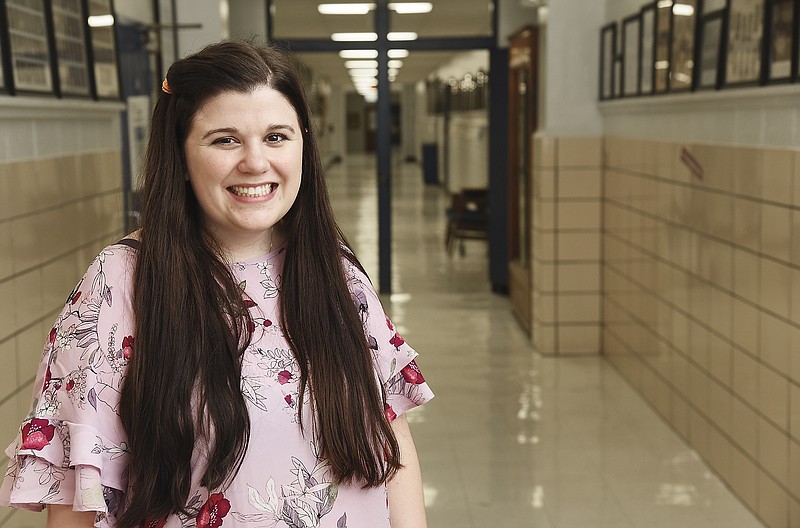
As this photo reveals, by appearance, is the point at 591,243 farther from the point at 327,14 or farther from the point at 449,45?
the point at 327,14

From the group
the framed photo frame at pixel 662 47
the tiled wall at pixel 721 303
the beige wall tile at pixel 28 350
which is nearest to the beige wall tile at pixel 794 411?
the tiled wall at pixel 721 303

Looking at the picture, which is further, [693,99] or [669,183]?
[669,183]

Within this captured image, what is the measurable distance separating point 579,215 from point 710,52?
2242 millimetres

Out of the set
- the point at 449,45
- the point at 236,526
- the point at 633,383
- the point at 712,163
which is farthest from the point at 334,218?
the point at 449,45

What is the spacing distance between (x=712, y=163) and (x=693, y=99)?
36cm

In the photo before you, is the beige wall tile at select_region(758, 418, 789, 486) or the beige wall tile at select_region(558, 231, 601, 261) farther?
the beige wall tile at select_region(558, 231, 601, 261)

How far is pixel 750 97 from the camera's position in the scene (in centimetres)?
390

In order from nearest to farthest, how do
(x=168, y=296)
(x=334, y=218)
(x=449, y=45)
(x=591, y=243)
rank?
(x=168, y=296) < (x=334, y=218) < (x=591, y=243) < (x=449, y=45)

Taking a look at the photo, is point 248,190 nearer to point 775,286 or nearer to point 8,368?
point 8,368

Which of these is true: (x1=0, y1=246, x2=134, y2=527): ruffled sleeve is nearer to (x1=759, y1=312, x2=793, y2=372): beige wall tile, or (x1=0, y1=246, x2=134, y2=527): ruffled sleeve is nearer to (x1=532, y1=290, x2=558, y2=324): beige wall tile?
(x1=759, y1=312, x2=793, y2=372): beige wall tile

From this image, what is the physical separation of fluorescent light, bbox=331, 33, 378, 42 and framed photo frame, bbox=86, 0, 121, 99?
11.1 ft

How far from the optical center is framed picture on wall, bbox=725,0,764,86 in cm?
379

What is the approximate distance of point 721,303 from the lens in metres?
4.26

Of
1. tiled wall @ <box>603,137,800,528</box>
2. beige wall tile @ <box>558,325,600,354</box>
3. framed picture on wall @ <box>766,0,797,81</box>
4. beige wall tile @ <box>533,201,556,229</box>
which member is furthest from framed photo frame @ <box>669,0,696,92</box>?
beige wall tile @ <box>558,325,600,354</box>
